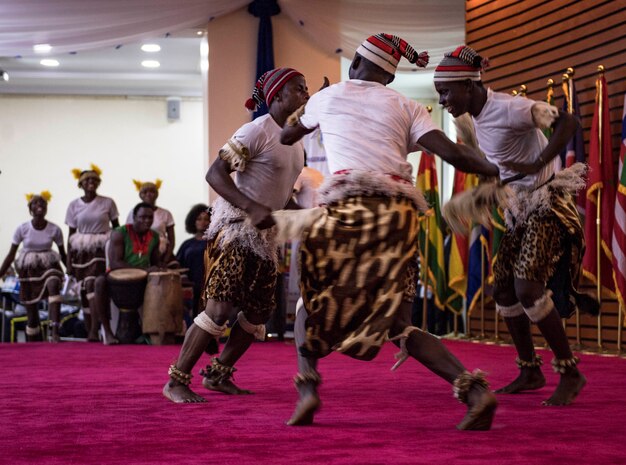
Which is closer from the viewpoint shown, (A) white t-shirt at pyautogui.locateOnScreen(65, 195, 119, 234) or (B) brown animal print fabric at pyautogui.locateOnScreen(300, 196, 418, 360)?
(B) brown animal print fabric at pyautogui.locateOnScreen(300, 196, 418, 360)

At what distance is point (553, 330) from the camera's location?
401 cm

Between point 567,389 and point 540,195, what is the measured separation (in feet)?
2.56

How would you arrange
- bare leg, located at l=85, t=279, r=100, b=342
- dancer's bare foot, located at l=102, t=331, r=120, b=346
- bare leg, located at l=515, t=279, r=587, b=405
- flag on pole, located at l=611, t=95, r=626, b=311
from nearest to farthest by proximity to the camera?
bare leg, located at l=515, t=279, r=587, b=405 < flag on pole, located at l=611, t=95, r=626, b=311 < dancer's bare foot, located at l=102, t=331, r=120, b=346 < bare leg, located at l=85, t=279, r=100, b=342

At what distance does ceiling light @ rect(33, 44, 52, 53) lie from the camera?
986 centimetres

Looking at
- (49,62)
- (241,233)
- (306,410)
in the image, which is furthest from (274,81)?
(49,62)

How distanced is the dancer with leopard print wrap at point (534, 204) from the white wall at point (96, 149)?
1236 centimetres

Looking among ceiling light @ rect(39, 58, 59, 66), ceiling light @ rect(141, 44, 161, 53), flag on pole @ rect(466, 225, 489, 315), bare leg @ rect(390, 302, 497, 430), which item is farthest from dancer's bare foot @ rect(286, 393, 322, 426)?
ceiling light @ rect(39, 58, 59, 66)

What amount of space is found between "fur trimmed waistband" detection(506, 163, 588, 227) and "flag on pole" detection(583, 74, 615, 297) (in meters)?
3.29

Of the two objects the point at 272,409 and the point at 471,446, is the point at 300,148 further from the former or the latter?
the point at 471,446

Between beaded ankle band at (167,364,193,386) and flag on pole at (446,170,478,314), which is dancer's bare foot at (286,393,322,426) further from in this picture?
flag on pole at (446,170,478,314)

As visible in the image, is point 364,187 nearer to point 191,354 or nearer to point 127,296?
point 191,354

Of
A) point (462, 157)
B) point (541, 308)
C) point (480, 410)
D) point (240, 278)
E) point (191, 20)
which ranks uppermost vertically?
point (191, 20)

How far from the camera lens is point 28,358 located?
715cm

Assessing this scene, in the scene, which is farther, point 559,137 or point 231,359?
point 231,359
